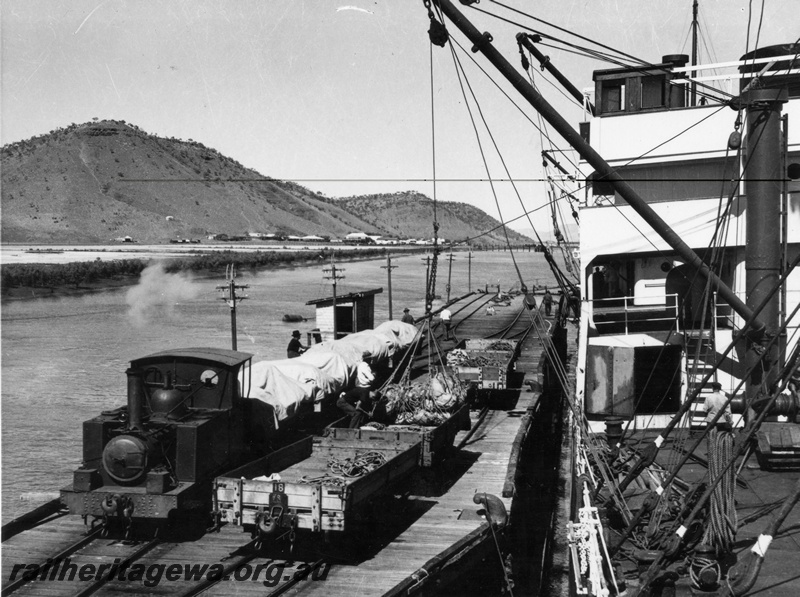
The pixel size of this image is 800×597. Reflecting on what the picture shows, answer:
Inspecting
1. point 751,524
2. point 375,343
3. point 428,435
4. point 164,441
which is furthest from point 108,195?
point 751,524

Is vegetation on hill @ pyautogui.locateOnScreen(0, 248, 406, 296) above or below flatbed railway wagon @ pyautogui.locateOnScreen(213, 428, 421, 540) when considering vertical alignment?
above

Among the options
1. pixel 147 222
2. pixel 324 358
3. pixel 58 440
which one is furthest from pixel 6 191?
pixel 324 358

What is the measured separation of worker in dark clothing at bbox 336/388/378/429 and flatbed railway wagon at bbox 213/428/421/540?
2.01 meters

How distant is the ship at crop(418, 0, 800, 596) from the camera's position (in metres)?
8.88

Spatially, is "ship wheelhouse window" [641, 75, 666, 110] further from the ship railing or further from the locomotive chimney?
the locomotive chimney

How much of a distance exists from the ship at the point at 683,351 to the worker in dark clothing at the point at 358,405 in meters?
4.44

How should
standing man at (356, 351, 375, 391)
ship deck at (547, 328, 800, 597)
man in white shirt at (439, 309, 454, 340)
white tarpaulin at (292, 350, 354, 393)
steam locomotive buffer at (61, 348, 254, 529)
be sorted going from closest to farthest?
ship deck at (547, 328, 800, 597) < steam locomotive buffer at (61, 348, 254, 529) < white tarpaulin at (292, 350, 354, 393) < standing man at (356, 351, 375, 391) < man in white shirt at (439, 309, 454, 340)

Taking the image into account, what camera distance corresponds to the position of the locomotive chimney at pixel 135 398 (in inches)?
462

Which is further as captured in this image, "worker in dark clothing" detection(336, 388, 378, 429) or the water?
the water

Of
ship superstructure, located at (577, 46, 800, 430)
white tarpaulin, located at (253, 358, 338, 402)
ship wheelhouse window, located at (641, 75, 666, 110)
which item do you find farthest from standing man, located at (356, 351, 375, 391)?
ship wheelhouse window, located at (641, 75, 666, 110)

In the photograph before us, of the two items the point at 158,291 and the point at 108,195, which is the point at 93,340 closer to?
the point at 158,291

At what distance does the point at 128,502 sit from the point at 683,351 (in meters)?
12.2

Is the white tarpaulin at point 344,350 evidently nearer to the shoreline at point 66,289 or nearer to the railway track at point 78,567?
the railway track at point 78,567

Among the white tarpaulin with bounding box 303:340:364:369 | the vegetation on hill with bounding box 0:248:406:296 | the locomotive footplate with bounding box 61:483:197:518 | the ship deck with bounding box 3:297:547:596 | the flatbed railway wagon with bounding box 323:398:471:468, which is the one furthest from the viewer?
the vegetation on hill with bounding box 0:248:406:296
